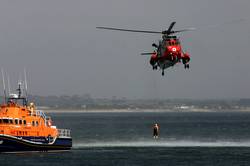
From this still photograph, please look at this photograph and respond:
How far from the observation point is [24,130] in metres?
82.2

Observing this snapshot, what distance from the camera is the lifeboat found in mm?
81125

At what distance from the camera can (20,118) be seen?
82.2 metres

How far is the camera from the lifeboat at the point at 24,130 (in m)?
81.1

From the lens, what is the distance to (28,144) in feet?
270

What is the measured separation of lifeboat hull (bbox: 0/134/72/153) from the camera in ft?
265

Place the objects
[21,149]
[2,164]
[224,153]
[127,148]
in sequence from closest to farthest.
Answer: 1. [2,164]
2. [21,149]
3. [224,153]
4. [127,148]

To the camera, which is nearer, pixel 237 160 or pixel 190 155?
pixel 237 160

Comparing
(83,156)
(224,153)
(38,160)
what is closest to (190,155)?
(224,153)

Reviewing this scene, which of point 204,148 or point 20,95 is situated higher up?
point 20,95

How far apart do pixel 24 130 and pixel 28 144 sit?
1584mm

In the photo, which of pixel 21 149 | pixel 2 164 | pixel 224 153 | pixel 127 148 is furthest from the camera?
pixel 127 148

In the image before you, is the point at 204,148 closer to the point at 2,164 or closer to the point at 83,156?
the point at 83,156

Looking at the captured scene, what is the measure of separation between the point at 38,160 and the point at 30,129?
481cm

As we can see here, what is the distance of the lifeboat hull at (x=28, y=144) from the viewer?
80875 mm
